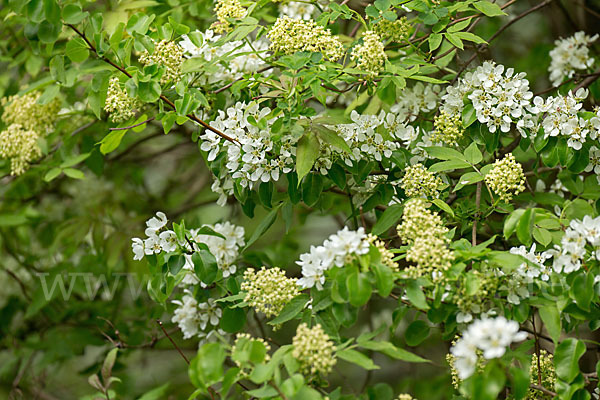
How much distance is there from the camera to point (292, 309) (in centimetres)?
104

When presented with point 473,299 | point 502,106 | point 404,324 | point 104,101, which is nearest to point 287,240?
point 404,324

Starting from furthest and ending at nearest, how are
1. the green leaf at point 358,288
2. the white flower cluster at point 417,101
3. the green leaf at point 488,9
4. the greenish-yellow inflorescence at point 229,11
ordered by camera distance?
the white flower cluster at point 417,101, the greenish-yellow inflorescence at point 229,11, the green leaf at point 488,9, the green leaf at point 358,288

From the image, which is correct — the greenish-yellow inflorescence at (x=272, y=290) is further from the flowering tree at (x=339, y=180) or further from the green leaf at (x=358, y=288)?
the green leaf at (x=358, y=288)

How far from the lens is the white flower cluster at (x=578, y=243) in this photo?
0.95m

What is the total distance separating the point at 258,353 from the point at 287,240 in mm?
1298

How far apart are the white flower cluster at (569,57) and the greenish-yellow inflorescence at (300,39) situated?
0.86 metres

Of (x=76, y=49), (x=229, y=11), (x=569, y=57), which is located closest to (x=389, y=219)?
(x=229, y=11)

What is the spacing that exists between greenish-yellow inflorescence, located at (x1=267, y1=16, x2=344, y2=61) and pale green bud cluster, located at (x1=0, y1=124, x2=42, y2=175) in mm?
842

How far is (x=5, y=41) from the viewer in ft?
6.64

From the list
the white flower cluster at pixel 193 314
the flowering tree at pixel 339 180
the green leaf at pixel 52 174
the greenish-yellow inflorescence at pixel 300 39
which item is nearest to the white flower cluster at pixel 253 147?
the flowering tree at pixel 339 180

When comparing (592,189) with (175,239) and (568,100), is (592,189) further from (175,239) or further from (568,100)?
(175,239)

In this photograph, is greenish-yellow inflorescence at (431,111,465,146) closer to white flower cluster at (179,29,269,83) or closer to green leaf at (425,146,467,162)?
green leaf at (425,146,467,162)

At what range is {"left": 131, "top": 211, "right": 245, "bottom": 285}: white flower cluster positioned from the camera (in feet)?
3.84

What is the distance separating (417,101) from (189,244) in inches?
24.8
